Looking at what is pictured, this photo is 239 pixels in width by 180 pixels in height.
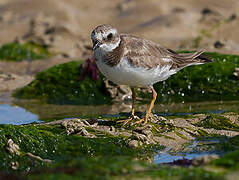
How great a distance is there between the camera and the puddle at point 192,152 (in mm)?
5660

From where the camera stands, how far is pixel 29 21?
58.5ft

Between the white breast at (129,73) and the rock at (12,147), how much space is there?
1472 mm

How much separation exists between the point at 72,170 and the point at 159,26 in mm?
13101

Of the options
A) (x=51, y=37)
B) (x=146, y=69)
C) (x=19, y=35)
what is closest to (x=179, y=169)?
(x=146, y=69)

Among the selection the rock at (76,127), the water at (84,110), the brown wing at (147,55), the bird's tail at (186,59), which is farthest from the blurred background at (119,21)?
the rock at (76,127)

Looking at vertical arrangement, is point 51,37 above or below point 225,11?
below

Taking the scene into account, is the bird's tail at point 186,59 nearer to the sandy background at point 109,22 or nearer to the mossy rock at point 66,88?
the mossy rock at point 66,88

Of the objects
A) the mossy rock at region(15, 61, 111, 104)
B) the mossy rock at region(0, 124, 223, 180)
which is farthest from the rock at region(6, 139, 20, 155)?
the mossy rock at region(15, 61, 111, 104)

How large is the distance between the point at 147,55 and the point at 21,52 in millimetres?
9122

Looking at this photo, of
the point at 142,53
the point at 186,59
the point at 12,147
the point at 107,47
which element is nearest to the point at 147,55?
the point at 142,53

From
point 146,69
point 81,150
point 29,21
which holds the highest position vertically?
point 29,21

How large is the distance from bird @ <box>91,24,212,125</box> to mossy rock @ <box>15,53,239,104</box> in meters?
2.64

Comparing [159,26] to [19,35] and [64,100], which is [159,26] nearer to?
[19,35]

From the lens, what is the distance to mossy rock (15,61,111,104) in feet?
32.5
